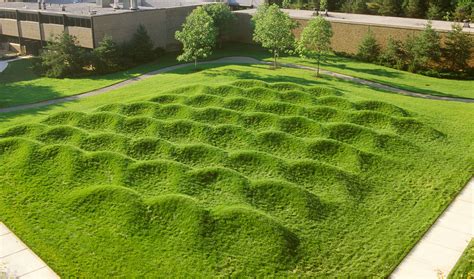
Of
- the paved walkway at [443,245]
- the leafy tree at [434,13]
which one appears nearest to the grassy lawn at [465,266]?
the paved walkway at [443,245]

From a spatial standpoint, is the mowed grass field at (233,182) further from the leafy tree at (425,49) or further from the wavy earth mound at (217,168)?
the leafy tree at (425,49)

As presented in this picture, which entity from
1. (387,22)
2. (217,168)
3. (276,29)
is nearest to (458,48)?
(387,22)

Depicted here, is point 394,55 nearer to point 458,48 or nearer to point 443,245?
point 458,48

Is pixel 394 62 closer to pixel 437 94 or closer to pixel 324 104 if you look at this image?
pixel 437 94

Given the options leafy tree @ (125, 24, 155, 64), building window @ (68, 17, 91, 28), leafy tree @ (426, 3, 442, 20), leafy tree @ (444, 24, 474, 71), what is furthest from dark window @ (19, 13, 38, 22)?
leafy tree @ (426, 3, 442, 20)

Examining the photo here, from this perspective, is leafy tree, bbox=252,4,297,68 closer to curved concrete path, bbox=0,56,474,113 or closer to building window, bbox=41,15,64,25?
curved concrete path, bbox=0,56,474,113

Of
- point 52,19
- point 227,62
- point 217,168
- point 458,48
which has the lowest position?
point 217,168

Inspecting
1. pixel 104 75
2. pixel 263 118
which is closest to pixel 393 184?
pixel 263 118

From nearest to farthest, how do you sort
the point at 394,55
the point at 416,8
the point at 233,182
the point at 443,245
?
1. the point at 443,245
2. the point at 233,182
3. the point at 394,55
4. the point at 416,8
